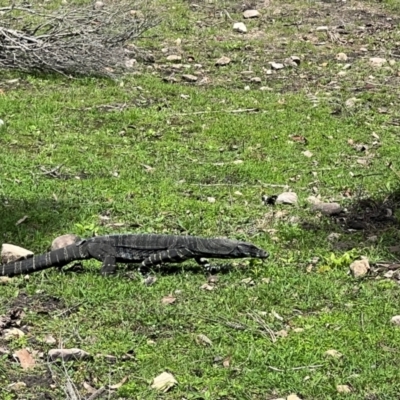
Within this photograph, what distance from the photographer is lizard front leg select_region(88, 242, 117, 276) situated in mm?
6969

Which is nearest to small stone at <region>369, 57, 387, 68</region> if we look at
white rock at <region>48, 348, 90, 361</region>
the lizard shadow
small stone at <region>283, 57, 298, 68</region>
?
small stone at <region>283, 57, 298, 68</region>

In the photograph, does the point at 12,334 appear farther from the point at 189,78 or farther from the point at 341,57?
the point at 341,57

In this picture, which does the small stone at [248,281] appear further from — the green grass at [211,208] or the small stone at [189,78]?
the small stone at [189,78]

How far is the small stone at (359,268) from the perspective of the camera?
704 cm

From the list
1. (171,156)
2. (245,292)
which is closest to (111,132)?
(171,156)

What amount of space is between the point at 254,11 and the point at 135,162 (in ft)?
24.0

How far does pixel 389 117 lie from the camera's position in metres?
12.0

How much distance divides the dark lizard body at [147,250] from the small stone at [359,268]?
0.70 meters

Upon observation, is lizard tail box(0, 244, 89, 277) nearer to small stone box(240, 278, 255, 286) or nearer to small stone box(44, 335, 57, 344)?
small stone box(44, 335, 57, 344)

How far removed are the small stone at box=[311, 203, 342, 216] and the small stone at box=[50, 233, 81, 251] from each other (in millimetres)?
2449

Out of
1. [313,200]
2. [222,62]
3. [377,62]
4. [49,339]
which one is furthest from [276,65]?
[49,339]

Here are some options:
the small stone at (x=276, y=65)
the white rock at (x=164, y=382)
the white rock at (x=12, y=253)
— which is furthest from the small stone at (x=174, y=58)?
the white rock at (x=164, y=382)

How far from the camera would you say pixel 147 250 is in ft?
23.1

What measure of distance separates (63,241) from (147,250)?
89 centimetres
